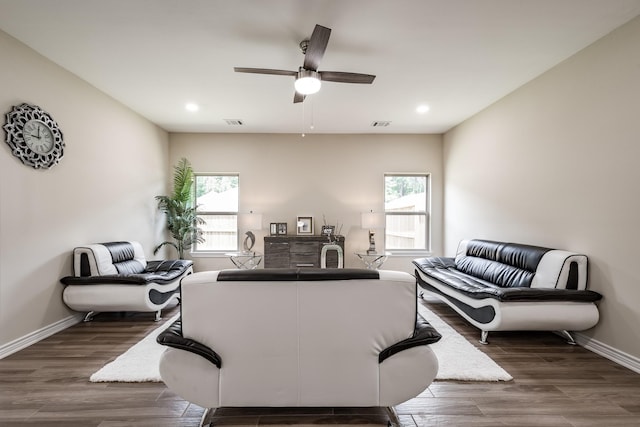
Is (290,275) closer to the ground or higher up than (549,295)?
higher up

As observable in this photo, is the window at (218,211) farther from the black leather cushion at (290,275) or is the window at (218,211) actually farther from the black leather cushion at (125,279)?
the black leather cushion at (290,275)

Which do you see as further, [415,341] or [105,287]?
[105,287]

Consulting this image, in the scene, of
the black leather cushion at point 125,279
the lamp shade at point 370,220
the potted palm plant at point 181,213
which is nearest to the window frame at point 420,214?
the lamp shade at point 370,220

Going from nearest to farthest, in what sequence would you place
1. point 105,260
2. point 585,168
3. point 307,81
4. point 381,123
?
point 307,81, point 585,168, point 105,260, point 381,123

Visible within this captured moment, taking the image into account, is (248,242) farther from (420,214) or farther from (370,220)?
(420,214)

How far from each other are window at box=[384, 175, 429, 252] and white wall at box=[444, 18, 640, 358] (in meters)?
1.74

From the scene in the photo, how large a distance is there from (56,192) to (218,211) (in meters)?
2.83

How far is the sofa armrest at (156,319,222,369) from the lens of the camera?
154 centimetres

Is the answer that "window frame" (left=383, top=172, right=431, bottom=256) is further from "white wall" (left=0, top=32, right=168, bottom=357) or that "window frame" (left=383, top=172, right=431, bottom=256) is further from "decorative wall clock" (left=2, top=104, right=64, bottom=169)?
"decorative wall clock" (left=2, top=104, right=64, bottom=169)

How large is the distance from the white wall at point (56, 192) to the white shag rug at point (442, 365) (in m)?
1.16

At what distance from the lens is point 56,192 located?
3240 millimetres

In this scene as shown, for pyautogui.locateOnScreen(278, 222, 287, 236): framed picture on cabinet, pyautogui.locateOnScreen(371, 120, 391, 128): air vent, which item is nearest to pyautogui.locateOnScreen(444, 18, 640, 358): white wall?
pyautogui.locateOnScreen(371, 120, 391, 128): air vent

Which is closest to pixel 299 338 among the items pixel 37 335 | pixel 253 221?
pixel 37 335

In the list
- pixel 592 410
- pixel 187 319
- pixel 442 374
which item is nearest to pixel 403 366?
pixel 442 374
